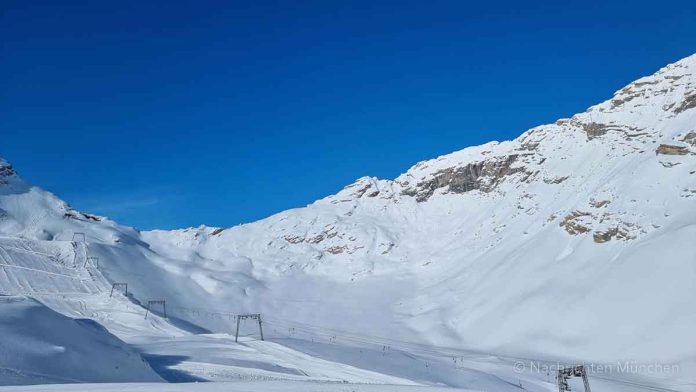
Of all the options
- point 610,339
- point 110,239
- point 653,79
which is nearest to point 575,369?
point 610,339

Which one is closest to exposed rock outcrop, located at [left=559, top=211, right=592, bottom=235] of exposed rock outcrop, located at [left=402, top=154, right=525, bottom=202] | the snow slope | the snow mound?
the snow slope

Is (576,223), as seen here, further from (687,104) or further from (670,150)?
(687,104)

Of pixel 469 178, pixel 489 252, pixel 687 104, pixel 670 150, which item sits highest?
pixel 469 178

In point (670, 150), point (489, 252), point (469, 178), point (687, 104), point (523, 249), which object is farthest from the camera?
point (469, 178)

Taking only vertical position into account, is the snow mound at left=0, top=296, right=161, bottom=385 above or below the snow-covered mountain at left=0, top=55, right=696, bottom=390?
below

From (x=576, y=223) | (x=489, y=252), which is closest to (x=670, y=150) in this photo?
(x=576, y=223)

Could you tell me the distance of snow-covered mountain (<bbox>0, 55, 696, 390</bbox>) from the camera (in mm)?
77688

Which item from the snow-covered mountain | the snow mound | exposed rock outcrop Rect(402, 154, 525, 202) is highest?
exposed rock outcrop Rect(402, 154, 525, 202)

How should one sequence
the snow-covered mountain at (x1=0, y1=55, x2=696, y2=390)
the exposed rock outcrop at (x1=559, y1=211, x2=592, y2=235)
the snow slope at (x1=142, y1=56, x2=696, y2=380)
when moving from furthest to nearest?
the exposed rock outcrop at (x1=559, y1=211, x2=592, y2=235) < the snow-covered mountain at (x1=0, y1=55, x2=696, y2=390) < the snow slope at (x1=142, y1=56, x2=696, y2=380)

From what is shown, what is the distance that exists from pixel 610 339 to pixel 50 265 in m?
80.8

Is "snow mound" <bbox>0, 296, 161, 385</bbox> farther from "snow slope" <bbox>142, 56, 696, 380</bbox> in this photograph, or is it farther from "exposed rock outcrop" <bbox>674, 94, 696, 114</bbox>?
"exposed rock outcrop" <bbox>674, 94, 696, 114</bbox>

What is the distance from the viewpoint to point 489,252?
123m

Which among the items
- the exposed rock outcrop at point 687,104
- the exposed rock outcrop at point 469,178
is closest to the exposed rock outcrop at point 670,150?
the exposed rock outcrop at point 687,104

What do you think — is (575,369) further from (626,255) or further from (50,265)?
(50,265)
